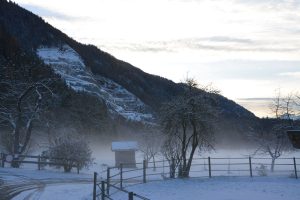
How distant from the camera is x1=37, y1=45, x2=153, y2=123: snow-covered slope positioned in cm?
16325

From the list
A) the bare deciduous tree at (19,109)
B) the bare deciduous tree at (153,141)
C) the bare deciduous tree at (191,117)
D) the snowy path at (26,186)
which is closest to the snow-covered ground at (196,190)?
the snowy path at (26,186)

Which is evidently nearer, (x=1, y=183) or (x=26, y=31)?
(x=1, y=183)

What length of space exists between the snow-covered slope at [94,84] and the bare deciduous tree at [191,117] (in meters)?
124

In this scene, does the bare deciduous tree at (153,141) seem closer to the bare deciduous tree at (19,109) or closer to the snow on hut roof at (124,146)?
the snow on hut roof at (124,146)

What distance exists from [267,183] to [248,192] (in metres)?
3.97

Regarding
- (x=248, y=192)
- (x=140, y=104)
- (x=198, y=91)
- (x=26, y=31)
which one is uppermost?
(x=26, y=31)

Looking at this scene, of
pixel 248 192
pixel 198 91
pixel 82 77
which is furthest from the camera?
pixel 82 77

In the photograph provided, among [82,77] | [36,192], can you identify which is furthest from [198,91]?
[82,77]

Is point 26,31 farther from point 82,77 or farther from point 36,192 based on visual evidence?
point 36,192

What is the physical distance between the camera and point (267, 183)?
2345cm

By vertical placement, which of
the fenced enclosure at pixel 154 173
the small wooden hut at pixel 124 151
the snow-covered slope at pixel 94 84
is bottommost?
the fenced enclosure at pixel 154 173

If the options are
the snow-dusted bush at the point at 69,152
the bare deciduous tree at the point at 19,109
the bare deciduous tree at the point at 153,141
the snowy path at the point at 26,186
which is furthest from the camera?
the bare deciduous tree at the point at 153,141

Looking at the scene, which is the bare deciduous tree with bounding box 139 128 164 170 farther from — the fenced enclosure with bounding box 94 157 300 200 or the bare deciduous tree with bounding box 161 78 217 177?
the bare deciduous tree with bounding box 161 78 217 177

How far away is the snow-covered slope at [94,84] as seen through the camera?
6427 inches
